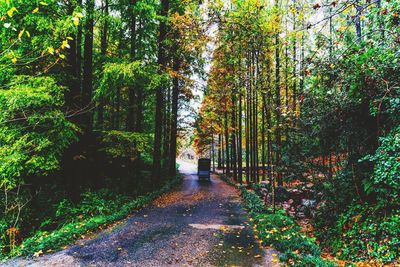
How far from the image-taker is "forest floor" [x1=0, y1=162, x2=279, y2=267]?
542 cm

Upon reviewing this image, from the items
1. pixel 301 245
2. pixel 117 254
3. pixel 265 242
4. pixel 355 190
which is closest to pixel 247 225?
pixel 265 242

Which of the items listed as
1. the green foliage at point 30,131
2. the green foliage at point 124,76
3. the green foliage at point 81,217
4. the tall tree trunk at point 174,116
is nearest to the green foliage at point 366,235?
the green foliage at point 81,217

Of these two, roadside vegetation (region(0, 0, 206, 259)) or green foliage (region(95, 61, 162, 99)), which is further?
green foliage (region(95, 61, 162, 99))

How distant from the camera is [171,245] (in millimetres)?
6434

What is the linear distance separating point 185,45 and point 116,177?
9.08 m

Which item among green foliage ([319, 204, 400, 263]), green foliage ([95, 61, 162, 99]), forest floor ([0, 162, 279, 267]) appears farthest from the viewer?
green foliage ([95, 61, 162, 99])

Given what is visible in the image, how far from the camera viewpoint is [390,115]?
568 cm

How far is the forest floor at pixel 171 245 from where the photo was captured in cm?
542

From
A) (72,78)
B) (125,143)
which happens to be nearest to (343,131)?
(125,143)

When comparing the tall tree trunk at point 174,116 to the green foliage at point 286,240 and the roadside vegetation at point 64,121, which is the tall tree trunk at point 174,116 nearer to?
the roadside vegetation at point 64,121

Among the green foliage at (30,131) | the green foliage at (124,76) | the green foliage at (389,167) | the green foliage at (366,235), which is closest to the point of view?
the green foliage at (389,167)

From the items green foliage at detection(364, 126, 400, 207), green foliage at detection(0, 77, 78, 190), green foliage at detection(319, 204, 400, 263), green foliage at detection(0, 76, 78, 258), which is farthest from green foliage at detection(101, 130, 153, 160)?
green foliage at detection(364, 126, 400, 207)

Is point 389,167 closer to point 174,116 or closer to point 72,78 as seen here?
point 72,78

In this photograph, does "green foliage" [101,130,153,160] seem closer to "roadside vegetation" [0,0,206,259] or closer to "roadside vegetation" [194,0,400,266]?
"roadside vegetation" [0,0,206,259]
